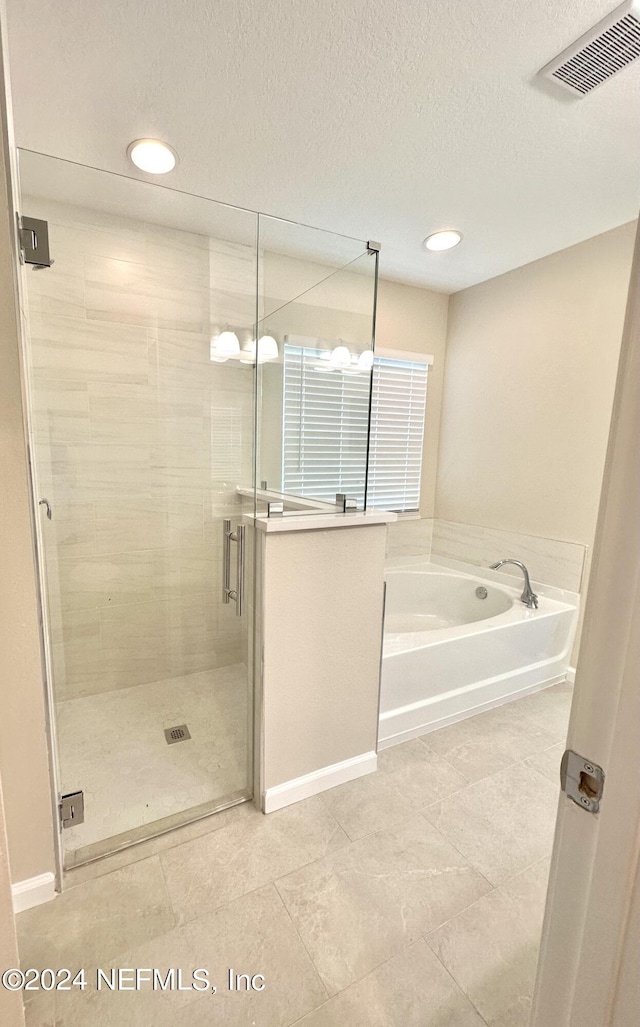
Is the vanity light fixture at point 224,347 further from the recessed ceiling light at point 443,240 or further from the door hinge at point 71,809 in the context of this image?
the door hinge at point 71,809

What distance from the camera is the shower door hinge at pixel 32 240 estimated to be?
1.14m

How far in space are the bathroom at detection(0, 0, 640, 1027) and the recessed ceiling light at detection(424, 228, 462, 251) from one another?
27 millimetres

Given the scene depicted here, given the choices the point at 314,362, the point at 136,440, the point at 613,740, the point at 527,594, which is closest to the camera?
the point at 613,740

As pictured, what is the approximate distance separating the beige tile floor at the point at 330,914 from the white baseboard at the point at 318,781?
0.13ft

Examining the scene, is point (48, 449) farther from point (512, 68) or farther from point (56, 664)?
point (512, 68)

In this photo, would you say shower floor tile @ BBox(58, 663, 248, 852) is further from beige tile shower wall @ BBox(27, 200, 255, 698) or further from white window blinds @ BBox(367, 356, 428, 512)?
white window blinds @ BBox(367, 356, 428, 512)

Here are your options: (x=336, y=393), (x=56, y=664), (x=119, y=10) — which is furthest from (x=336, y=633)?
(x=119, y=10)

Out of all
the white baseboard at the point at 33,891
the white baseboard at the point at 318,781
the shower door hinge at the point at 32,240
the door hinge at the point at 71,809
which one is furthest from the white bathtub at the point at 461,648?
the shower door hinge at the point at 32,240

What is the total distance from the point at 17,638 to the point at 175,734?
4.08ft

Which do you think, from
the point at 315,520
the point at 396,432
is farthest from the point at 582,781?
the point at 396,432

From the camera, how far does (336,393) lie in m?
2.03

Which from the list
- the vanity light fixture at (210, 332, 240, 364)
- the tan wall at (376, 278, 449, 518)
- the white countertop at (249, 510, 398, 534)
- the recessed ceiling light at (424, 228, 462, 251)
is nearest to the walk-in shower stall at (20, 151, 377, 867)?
the vanity light fixture at (210, 332, 240, 364)

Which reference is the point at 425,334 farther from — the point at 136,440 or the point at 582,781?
the point at 582,781

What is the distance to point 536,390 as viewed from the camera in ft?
9.07
